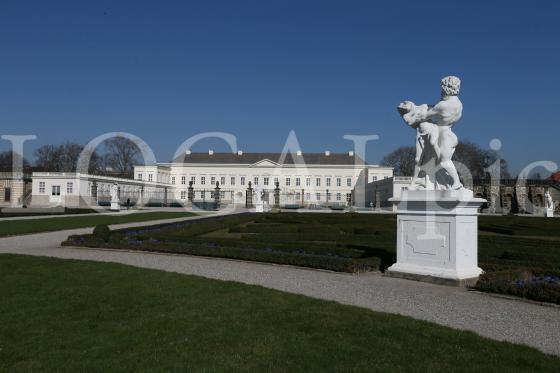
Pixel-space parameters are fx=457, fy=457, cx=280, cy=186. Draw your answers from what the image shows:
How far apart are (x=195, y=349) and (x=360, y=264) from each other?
16.1 ft

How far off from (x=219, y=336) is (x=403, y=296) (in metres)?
3.00

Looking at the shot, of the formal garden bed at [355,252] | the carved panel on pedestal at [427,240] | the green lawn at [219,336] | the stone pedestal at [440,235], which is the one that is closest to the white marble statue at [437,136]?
the stone pedestal at [440,235]

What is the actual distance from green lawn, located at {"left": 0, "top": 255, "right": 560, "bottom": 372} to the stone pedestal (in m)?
2.34

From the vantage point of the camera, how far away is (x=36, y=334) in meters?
4.15

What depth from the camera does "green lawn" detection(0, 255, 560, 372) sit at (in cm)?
347

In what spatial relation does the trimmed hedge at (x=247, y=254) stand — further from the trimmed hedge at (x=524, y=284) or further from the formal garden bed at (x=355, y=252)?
the trimmed hedge at (x=524, y=284)

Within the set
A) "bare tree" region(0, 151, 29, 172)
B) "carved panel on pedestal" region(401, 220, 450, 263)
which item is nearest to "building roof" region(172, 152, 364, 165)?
"bare tree" region(0, 151, 29, 172)

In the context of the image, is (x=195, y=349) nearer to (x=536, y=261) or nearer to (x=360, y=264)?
(x=360, y=264)

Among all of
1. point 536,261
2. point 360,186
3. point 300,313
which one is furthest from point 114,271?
point 360,186

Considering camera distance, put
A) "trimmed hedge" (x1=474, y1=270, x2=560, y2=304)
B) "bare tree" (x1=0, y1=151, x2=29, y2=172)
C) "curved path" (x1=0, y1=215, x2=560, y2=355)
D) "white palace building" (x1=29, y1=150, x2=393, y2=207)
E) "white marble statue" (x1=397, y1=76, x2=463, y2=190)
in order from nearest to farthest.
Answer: "curved path" (x1=0, y1=215, x2=560, y2=355), "trimmed hedge" (x1=474, y1=270, x2=560, y2=304), "white marble statue" (x1=397, y1=76, x2=463, y2=190), "bare tree" (x1=0, y1=151, x2=29, y2=172), "white palace building" (x1=29, y1=150, x2=393, y2=207)

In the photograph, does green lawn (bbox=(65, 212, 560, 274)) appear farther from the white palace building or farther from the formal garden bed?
the white palace building

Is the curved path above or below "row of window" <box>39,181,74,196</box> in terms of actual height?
below

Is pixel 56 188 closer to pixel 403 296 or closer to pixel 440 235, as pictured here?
pixel 440 235

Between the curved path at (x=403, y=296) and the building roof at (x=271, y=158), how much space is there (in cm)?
6323
